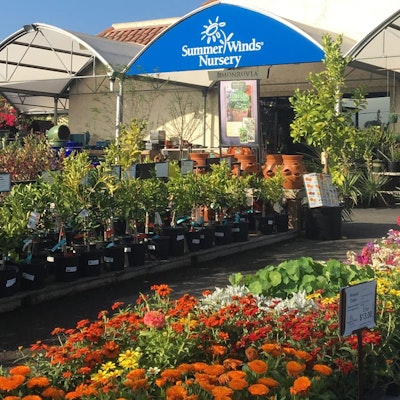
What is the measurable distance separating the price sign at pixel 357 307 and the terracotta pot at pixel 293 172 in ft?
26.1

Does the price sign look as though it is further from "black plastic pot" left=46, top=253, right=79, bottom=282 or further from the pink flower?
"black plastic pot" left=46, top=253, right=79, bottom=282

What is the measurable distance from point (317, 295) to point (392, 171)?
12.0m

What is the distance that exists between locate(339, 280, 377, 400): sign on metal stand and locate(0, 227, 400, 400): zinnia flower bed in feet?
0.61

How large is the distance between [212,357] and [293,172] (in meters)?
8.15

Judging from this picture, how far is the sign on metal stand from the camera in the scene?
2.65m

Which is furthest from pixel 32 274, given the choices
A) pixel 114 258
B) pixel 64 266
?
pixel 114 258

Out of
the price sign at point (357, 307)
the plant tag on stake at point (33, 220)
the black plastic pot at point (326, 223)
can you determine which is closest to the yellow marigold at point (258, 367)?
the price sign at point (357, 307)

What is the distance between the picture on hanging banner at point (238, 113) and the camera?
519 inches

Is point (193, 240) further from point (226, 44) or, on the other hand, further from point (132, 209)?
point (226, 44)

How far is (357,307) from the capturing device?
273cm

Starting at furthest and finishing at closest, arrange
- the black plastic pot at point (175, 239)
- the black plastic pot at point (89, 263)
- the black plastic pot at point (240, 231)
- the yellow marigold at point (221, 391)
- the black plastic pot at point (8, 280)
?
1. the black plastic pot at point (240, 231)
2. the black plastic pot at point (175, 239)
3. the black plastic pot at point (89, 263)
4. the black plastic pot at point (8, 280)
5. the yellow marigold at point (221, 391)

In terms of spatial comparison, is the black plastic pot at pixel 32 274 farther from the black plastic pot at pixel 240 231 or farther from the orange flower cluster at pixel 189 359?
the black plastic pot at pixel 240 231

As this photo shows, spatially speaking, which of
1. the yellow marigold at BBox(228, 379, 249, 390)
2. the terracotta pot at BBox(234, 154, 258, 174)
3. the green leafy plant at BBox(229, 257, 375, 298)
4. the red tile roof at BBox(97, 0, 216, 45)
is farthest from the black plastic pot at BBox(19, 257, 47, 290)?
the red tile roof at BBox(97, 0, 216, 45)

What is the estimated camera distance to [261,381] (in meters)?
2.40
